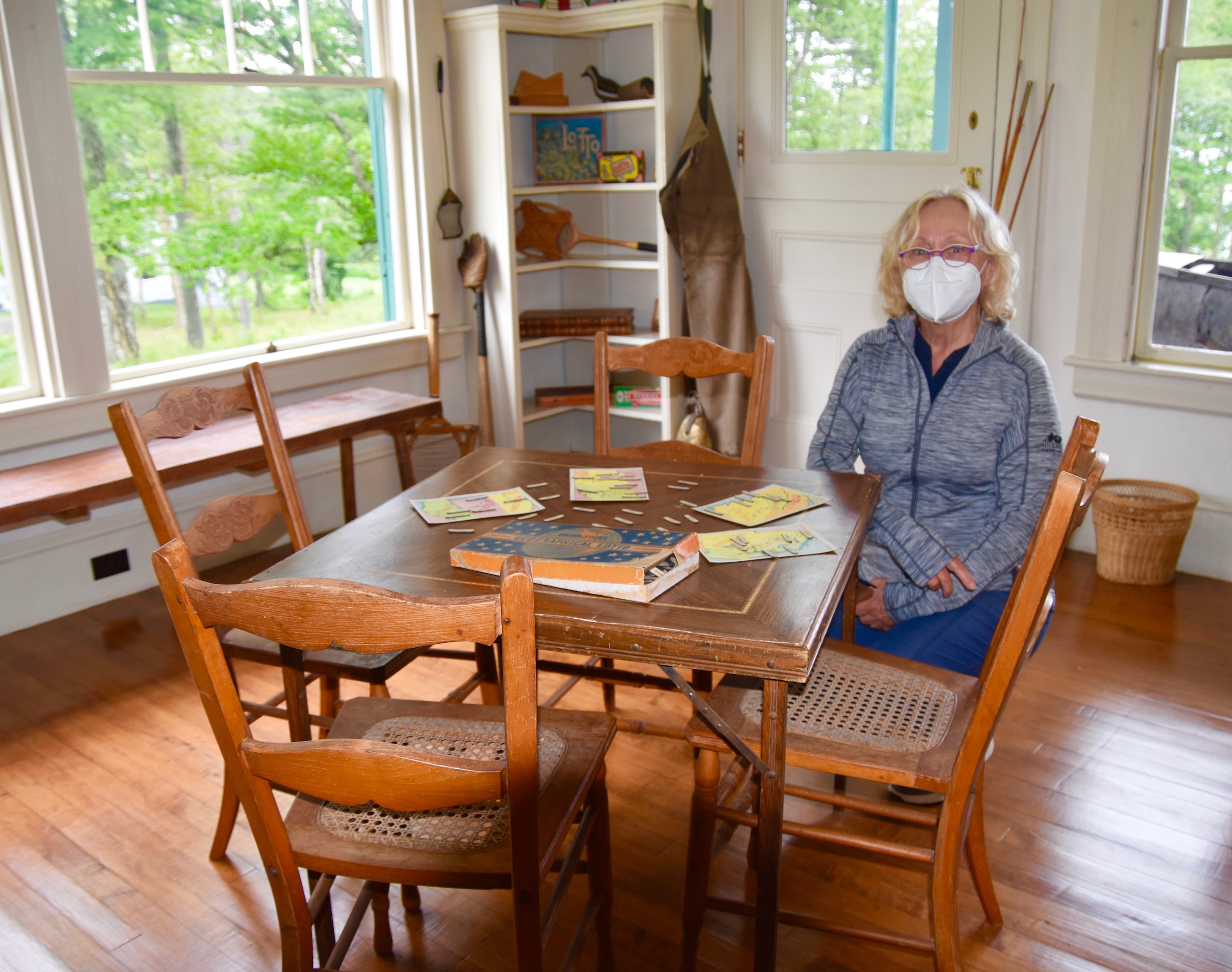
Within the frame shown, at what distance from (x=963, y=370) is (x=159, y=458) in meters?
2.16

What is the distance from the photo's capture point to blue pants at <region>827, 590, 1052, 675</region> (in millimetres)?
2230

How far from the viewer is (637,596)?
1.58 m

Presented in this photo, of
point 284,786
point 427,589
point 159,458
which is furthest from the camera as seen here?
point 159,458

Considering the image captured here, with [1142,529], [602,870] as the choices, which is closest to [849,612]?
[602,870]

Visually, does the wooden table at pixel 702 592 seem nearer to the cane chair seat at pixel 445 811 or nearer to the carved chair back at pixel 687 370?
the cane chair seat at pixel 445 811

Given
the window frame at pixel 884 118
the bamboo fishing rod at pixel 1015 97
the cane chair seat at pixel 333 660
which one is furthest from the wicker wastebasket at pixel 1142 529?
the cane chair seat at pixel 333 660

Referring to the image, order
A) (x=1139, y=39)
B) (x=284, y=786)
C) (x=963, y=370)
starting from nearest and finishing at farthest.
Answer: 1. (x=284, y=786)
2. (x=963, y=370)
3. (x=1139, y=39)

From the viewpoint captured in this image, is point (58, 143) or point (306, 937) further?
point (58, 143)

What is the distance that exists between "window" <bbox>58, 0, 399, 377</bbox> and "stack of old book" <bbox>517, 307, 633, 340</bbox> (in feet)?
1.78

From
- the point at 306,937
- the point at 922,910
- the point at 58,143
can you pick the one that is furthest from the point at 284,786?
the point at 58,143

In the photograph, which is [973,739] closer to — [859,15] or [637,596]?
[637,596]

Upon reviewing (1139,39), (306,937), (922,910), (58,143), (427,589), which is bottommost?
(922,910)

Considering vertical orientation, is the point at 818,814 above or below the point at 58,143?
below

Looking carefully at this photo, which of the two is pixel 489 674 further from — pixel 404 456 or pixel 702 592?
pixel 404 456
